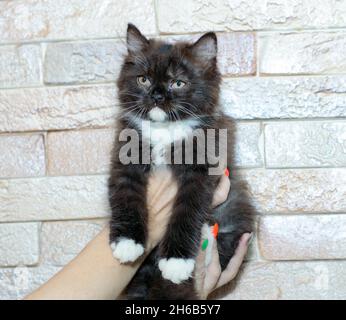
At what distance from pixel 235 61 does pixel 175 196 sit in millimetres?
724

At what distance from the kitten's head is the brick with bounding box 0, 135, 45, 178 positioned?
0.52 m

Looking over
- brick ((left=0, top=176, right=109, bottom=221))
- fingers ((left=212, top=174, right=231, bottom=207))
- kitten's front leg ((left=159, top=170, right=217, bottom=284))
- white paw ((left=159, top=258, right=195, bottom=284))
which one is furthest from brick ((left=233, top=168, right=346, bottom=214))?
brick ((left=0, top=176, right=109, bottom=221))

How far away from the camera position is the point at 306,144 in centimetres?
211

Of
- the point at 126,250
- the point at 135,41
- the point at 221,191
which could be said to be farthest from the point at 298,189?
the point at 135,41

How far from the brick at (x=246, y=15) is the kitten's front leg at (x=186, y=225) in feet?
2.43

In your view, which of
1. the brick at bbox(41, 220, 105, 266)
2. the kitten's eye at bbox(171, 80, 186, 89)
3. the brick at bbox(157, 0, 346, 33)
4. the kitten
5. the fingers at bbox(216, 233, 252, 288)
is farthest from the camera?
the brick at bbox(41, 220, 105, 266)

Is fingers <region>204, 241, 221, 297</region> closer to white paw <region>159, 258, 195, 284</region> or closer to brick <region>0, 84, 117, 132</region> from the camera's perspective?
white paw <region>159, 258, 195, 284</region>

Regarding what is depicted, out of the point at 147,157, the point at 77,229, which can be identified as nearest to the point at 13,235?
the point at 77,229

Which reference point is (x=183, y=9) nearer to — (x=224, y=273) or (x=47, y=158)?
(x=47, y=158)

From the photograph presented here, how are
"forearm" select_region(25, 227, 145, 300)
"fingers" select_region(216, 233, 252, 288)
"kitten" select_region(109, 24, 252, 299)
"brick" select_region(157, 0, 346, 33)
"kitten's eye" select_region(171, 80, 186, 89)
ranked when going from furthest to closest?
"brick" select_region(157, 0, 346, 33), "fingers" select_region(216, 233, 252, 288), "kitten's eye" select_region(171, 80, 186, 89), "kitten" select_region(109, 24, 252, 299), "forearm" select_region(25, 227, 145, 300)

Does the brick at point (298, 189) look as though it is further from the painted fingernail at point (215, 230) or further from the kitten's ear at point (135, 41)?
the kitten's ear at point (135, 41)

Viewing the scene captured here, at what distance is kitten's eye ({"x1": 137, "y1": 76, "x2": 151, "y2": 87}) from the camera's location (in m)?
1.86

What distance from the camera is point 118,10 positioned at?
6.97ft

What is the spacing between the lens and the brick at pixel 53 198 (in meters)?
2.15
